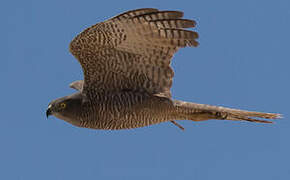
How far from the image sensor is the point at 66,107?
1023 cm

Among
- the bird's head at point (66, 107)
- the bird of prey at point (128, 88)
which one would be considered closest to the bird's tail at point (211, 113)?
the bird of prey at point (128, 88)

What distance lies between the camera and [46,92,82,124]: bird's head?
10180 mm

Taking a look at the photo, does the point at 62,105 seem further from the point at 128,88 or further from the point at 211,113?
the point at 211,113

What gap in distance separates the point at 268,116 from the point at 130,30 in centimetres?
258

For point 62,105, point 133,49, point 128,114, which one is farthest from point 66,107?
point 133,49

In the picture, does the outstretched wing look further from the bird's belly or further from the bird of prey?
the bird's belly

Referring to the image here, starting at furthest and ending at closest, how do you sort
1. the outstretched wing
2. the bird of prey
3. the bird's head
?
1. the bird's head
2. the bird of prey
3. the outstretched wing

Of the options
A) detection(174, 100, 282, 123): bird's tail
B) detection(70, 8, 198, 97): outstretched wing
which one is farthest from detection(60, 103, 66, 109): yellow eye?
detection(174, 100, 282, 123): bird's tail

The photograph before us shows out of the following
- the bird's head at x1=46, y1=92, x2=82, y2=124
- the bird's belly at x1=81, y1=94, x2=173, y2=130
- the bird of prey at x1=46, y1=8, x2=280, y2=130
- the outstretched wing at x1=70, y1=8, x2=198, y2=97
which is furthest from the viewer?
the bird's head at x1=46, y1=92, x2=82, y2=124

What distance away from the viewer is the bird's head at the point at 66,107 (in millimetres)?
10180

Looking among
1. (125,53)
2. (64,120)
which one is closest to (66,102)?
(64,120)

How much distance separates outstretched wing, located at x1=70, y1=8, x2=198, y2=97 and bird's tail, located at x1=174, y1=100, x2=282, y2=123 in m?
0.40

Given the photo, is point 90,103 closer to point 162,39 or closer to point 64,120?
point 64,120

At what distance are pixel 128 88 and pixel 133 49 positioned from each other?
29.2 inches
